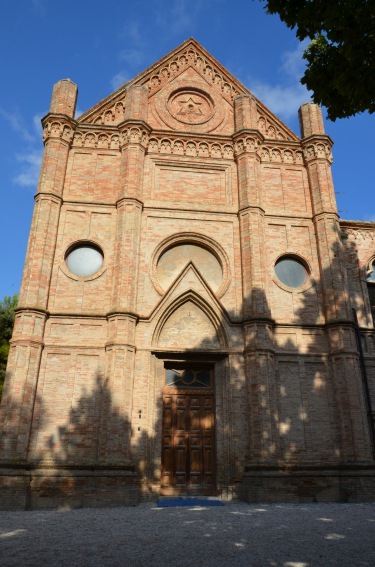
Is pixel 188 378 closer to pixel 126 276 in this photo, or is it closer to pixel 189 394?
pixel 189 394

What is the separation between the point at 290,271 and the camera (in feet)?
52.4

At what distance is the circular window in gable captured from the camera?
14.9 metres

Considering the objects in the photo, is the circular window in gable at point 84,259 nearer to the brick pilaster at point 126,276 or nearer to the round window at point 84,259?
the round window at point 84,259

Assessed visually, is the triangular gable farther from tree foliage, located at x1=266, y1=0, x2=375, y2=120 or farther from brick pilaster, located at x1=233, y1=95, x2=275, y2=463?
tree foliage, located at x1=266, y1=0, x2=375, y2=120

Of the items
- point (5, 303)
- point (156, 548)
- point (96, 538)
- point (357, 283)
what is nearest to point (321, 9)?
point (156, 548)

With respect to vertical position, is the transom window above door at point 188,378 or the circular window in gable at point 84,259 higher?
the circular window in gable at point 84,259

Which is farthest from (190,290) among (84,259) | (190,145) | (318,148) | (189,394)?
(318,148)

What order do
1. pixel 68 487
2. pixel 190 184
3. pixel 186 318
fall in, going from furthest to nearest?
pixel 190 184, pixel 186 318, pixel 68 487

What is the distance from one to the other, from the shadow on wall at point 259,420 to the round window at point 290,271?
54 centimetres

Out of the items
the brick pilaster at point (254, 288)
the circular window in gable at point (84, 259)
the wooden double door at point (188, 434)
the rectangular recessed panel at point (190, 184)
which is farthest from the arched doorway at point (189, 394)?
the rectangular recessed panel at point (190, 184)

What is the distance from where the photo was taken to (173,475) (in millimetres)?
13242

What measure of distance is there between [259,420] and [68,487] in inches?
223

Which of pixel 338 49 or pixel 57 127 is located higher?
pixel 57 127

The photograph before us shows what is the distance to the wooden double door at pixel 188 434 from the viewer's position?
1321 cm
